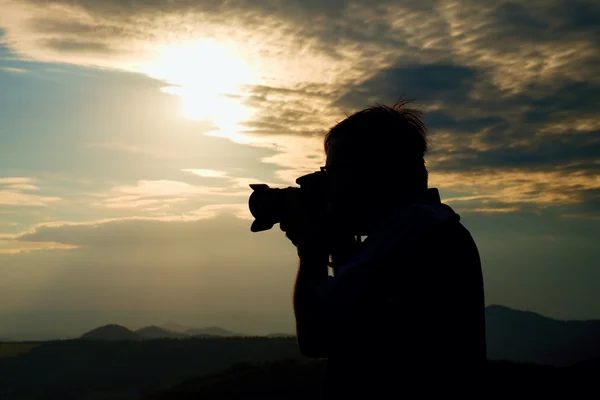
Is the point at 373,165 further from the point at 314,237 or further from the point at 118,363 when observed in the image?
the point at 118,363

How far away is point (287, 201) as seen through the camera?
349 centimetres

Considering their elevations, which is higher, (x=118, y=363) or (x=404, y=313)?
(x=404, y=313)

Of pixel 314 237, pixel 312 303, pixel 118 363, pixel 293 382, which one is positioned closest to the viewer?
pixel 312 303

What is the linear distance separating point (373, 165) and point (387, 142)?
133 mm

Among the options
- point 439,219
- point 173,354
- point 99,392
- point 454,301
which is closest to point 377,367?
point 454,301

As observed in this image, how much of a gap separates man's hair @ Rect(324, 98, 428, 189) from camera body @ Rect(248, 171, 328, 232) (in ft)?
1.06

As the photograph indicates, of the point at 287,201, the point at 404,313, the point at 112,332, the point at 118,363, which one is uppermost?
the point at 287,201

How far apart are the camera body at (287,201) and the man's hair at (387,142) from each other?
0.32 meters

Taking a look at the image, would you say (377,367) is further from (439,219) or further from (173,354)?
(173,354)

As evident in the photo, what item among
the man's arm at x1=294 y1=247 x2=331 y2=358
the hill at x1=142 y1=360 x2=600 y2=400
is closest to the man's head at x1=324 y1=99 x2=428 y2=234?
the man's arm at x1=294 y1=247 x2=331 y2=358

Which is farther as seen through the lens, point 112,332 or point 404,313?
point 112,332

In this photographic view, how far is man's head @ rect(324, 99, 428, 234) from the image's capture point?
3.00 meters

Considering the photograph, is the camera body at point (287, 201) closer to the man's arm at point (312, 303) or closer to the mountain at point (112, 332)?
the man's arm at point (312, 303)

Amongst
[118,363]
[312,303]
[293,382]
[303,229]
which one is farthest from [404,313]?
[118,363]
